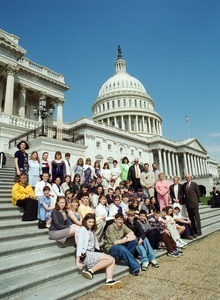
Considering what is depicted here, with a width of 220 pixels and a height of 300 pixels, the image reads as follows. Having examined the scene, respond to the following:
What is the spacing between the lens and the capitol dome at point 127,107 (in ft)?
235

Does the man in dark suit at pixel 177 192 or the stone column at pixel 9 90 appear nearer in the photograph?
the man in dark suit at pixel 177 192

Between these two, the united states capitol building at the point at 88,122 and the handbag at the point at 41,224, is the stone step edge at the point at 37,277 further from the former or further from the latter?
the united states capitol building at the point at 88,122

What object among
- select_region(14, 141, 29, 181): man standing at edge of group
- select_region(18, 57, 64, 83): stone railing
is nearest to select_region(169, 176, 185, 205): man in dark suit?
select_region(14, 141, 29, 181): man standing at edge of group

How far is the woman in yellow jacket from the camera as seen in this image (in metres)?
6.23

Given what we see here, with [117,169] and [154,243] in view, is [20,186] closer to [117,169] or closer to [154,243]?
[154,243]

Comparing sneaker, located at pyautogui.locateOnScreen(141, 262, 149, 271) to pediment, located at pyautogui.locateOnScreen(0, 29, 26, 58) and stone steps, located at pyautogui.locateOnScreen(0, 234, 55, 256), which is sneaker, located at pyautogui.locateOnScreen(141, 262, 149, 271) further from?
pediment, located at pyautogui.locateOnScreen(0, 29, 26, 58)

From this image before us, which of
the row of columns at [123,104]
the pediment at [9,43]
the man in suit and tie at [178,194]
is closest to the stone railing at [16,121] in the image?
the pediment at [9,43]

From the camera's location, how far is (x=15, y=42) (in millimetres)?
24531

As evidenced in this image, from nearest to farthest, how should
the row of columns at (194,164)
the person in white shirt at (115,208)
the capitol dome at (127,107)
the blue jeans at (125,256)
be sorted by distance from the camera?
the blue jeans at (125,256) < the person in white shirt at (115,208) < the row of columns at (194,164) < the capitol dome at (127,107)

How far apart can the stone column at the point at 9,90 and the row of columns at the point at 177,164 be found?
138 ft

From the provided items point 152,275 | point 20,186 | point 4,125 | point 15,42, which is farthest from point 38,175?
point 15,42

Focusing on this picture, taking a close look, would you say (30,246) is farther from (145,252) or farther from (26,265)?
(145,252)

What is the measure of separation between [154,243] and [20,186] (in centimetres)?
444

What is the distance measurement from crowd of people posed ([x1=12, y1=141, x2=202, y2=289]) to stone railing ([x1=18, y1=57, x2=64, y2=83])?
23.0 m
